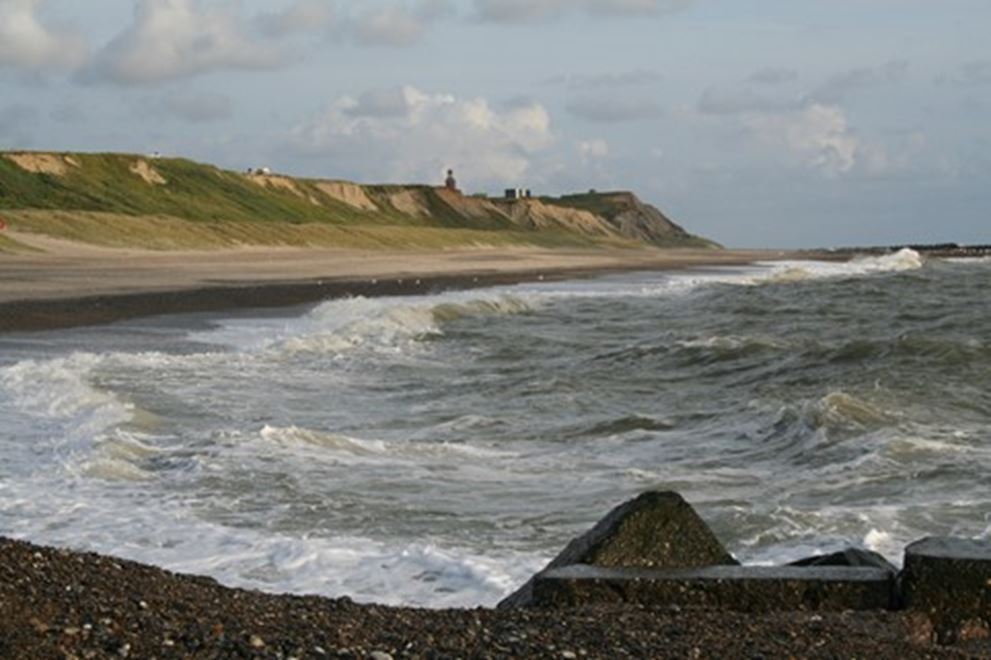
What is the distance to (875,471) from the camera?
44.7ft

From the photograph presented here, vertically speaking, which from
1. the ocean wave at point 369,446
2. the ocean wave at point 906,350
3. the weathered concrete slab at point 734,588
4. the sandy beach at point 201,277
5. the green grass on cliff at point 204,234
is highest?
the green grass on cliff at point 204,234

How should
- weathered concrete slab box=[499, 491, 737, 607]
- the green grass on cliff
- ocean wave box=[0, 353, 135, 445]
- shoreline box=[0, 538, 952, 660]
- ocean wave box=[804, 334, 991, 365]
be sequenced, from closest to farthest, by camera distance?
shoreline box=[0, 538, 952, 660]
weathered concrete slab box=[499, 491, 737, 607]
ocean wave box=[0, 353, 135, 445]
ocean wave box=[804, 334, 991, 365]
the green grass on cliff

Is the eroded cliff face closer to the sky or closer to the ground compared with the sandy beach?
closer to the sky

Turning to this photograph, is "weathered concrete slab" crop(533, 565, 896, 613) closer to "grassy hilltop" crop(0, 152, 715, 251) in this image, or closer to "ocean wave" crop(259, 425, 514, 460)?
"ocean wave" crop(259, 425, 514, 460)

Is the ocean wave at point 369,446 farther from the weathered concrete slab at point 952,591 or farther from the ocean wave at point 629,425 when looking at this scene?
the weathered concrete slab at point 952,591

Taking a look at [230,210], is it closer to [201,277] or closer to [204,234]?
[204,234]

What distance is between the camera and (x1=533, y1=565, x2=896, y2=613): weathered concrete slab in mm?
6801

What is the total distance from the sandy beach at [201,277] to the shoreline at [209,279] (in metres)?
0.03

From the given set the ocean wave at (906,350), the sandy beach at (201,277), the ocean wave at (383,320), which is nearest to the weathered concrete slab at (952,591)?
the ocean wave at (906,350)

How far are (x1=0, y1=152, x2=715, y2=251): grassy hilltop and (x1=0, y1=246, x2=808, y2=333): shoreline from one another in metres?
4.04

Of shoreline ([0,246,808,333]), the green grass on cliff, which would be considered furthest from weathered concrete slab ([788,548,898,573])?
the green grass on cliff

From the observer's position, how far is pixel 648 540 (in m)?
7.38

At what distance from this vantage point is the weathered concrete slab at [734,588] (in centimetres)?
680

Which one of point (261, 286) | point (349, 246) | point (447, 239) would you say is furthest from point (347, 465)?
point (447, 239)
